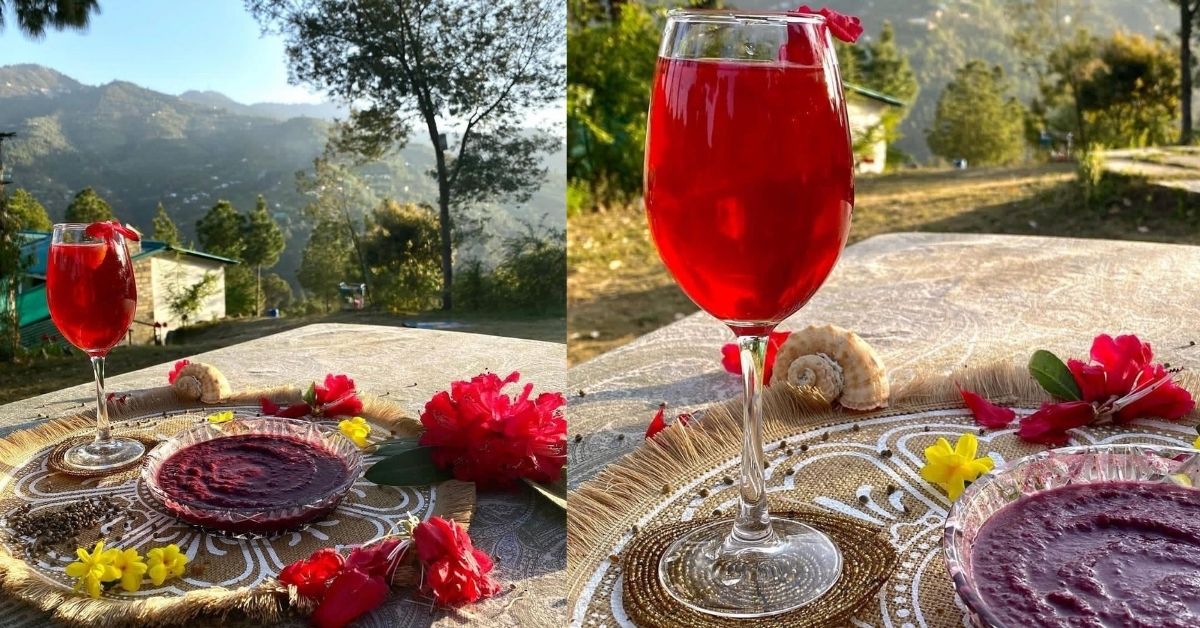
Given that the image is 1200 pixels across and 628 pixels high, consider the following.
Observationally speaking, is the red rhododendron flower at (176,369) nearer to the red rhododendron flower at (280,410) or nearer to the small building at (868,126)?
the red rhododendron flower at (280,410)

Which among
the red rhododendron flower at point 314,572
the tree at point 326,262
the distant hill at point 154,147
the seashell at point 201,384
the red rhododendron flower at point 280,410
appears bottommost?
the red rhododendron flower at point 314,572

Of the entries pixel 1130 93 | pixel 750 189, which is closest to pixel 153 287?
pixel 750 189

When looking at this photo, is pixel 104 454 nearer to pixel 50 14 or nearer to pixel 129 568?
pixel 129 568

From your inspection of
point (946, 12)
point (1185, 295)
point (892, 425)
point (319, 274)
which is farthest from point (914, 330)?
point (946, 12)

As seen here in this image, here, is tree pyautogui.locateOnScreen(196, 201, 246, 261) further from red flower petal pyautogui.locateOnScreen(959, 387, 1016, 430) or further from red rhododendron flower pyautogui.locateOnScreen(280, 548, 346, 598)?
red flower petal pyautogui.locateOnScreen(959, 387, 1016, 430)

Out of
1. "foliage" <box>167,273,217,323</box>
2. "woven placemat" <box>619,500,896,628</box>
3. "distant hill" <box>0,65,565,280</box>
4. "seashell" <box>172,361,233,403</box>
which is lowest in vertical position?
"woven placemat" <box>619,500,896,628</box>

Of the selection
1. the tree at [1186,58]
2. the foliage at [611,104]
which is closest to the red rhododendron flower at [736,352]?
the foliage at [611,104]

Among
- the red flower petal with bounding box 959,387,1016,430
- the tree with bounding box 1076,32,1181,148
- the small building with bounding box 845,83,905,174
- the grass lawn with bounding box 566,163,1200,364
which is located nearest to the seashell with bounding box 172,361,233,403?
the red flower petal with bounding box 959,387,1016,430
